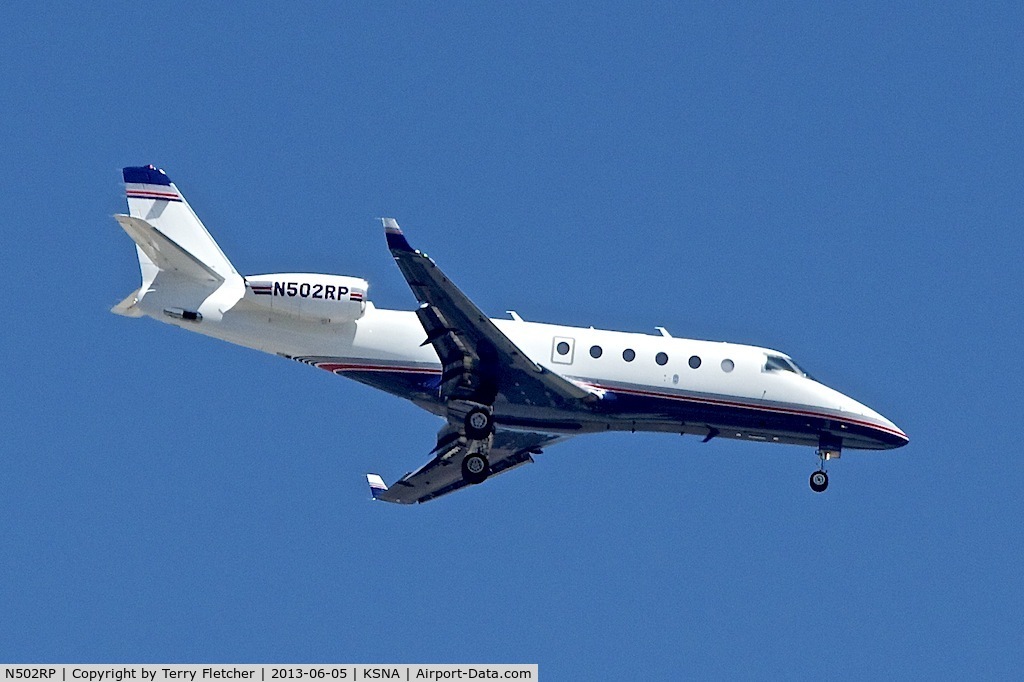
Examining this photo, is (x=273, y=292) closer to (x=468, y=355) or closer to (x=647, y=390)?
(x=468, y=355)

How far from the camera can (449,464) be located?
34625mm

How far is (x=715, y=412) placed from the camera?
3206cm

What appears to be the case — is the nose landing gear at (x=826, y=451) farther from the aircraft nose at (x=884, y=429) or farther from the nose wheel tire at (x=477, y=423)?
the nose wheel tire at (x=477, y=423)

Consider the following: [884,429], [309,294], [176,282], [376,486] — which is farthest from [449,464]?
[884,429]

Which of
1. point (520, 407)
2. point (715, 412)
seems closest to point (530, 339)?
point (520, 407)

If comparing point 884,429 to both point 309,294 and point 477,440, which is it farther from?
A: point 309,294

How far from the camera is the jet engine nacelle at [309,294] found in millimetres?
30891

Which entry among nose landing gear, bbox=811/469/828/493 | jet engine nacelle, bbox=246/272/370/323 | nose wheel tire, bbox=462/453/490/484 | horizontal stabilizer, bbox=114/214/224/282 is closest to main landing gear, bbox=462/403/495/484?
nose wheel tire, bbox=462/453/490/484

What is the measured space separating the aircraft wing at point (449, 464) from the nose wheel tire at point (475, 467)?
0.32m

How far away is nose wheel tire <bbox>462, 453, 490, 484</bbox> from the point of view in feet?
105

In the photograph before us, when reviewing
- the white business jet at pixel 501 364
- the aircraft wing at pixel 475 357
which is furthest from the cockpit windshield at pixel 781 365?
the aircraft wing at pixel 475 357

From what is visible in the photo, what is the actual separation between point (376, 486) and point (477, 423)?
215 inches

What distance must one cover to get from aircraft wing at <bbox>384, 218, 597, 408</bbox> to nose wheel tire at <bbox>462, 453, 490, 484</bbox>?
47.9 inches

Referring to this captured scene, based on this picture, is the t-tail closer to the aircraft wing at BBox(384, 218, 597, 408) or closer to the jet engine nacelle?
the jet engine nacelle
